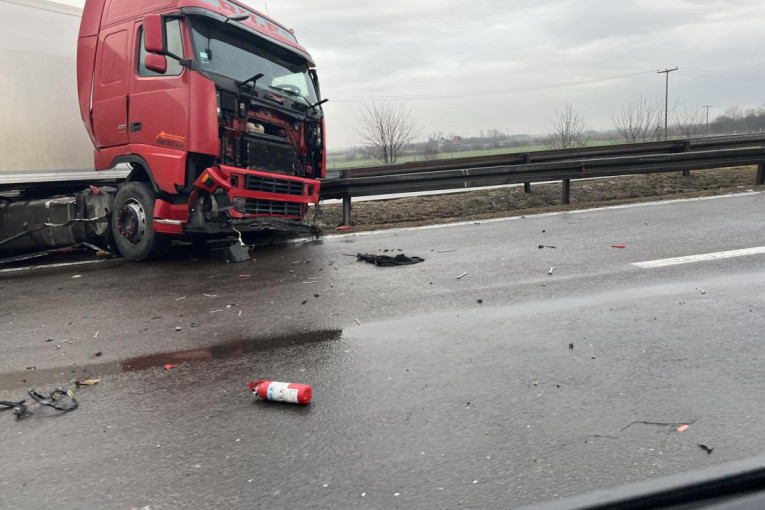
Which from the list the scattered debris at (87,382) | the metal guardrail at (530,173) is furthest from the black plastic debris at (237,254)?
the scattered debris at (87,382)

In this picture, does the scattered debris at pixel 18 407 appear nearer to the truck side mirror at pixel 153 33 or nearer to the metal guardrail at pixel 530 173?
the truck side mirror at pixel 153 33

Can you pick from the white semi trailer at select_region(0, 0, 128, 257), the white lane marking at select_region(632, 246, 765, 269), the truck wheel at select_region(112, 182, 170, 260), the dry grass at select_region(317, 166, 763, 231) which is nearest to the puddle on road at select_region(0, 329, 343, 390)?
the white lane marking at select_region(632, 246, 765, 269)

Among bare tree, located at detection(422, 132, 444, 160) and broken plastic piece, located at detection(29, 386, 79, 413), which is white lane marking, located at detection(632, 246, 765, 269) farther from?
bare tree, located at detection(422, 132, 444, 160)

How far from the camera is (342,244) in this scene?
7.70 metres

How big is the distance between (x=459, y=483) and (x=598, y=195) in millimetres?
10865

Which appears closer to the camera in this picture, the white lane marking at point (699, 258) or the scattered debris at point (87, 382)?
the scattered debris at point (87, 382)

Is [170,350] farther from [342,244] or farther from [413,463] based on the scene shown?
[342,244]

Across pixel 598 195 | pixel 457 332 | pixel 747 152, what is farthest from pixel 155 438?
pixel 747 152

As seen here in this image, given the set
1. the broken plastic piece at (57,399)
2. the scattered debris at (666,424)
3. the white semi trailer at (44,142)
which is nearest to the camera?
the scattered debris at (666,424)

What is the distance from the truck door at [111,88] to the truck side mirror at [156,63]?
0.76 m

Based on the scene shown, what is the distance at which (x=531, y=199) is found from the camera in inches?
447

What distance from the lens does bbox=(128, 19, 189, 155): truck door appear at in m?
6.35

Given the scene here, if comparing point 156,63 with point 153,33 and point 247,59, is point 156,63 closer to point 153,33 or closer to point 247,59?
point 153,33

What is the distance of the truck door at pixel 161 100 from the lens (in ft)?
20.8
